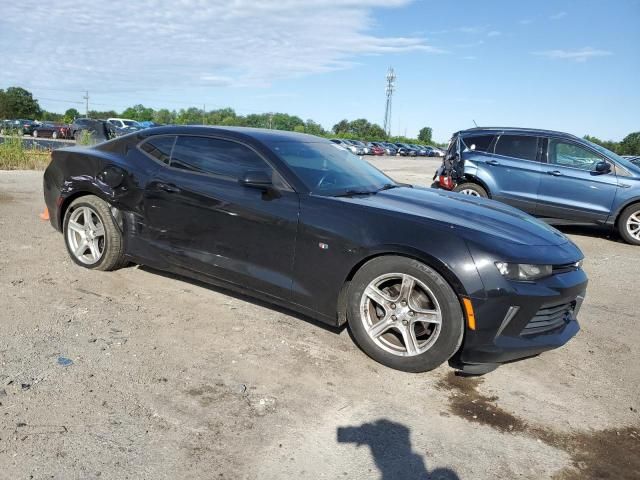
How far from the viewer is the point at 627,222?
8531 millimetres

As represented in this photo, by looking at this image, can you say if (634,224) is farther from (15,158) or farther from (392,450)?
(15,158)

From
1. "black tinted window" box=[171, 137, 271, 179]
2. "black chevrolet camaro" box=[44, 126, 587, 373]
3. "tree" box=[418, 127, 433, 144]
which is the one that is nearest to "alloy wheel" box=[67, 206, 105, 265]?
"black chevrolet camaro" box=[44, 126, 587, 373]

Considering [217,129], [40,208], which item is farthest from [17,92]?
→ [217,129]

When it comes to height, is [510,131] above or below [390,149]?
below

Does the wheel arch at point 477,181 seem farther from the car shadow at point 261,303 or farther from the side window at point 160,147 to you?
the side window at point 160,147

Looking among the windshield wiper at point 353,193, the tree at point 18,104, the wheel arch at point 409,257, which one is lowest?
the wheel arch at point 409,257

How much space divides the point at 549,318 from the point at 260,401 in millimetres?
1899

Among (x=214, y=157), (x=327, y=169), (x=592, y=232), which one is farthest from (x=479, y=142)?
(x=214, y=157)

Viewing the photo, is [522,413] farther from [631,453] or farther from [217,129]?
[217,129]

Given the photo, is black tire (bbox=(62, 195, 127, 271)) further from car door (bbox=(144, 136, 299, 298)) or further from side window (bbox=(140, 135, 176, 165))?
side window (bbox=(140, 135, 176, 165))

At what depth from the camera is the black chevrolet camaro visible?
3.19 m

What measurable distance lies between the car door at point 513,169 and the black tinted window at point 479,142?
0.34ft

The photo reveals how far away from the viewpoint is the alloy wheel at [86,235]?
16.0 feet

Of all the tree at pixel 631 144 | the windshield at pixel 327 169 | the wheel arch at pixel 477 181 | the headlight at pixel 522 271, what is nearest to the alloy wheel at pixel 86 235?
the windshield at pixel 327 169
